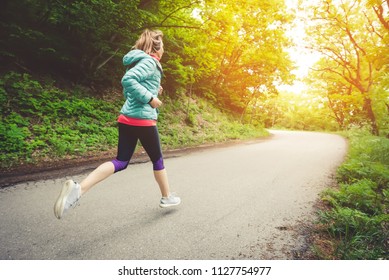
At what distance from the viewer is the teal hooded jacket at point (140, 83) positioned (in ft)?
7.52

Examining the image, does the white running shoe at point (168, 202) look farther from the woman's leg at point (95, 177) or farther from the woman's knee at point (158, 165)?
the woman's leg at point (95, 177)

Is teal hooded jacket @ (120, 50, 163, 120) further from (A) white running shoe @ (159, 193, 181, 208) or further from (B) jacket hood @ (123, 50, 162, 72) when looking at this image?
(A) white running shoe @ (159, 193, 181, 208)

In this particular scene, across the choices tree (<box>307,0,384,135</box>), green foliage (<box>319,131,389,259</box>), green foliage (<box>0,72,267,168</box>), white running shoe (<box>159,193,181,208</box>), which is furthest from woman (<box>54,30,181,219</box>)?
tree (<box>307,0,384,135</box>)

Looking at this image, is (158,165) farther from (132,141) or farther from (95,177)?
(95,177)

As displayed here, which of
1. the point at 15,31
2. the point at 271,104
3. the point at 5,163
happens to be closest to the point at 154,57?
the point at 5,163

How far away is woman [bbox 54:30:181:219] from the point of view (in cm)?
228

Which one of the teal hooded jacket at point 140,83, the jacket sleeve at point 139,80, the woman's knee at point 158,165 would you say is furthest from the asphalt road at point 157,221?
the jacket sleeve at point 139,80

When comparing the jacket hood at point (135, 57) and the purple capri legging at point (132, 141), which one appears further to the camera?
the purple capri legging at point (132, 141)

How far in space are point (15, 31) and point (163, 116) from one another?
19.8 ft

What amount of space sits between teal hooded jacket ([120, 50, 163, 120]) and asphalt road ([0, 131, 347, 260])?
1214mm

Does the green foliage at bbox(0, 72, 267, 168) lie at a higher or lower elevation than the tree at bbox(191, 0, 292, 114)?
lower
